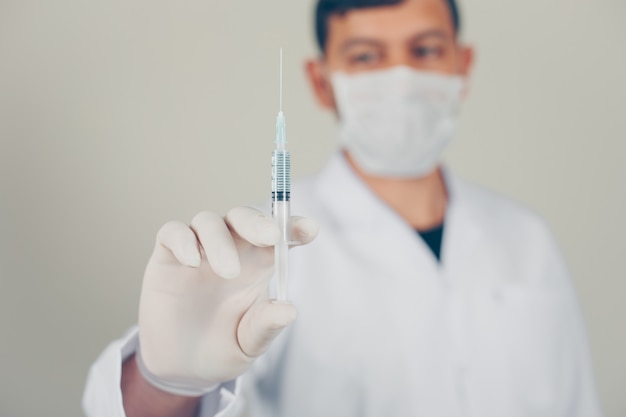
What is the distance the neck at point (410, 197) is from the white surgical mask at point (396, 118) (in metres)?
0.01

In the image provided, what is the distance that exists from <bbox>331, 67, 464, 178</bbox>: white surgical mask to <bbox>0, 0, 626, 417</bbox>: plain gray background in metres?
0.06

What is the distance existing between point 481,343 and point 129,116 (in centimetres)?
89

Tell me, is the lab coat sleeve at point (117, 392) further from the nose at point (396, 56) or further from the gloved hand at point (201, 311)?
the nose at point (396, 56)

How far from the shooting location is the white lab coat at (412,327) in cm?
132

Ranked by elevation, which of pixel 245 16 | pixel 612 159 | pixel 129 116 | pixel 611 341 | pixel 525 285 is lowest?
pixel 611 341

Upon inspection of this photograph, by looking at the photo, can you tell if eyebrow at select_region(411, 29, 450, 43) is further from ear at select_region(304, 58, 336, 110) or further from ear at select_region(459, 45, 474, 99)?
ear at select_region(304, 58, 336, 110)

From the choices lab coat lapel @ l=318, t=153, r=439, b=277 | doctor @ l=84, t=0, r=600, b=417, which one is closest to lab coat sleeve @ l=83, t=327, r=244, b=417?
doctor @ l=84, t=0, r=600, b=417

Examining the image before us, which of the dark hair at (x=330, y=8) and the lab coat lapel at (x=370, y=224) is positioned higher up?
the dark hair at (x=330, y=8)

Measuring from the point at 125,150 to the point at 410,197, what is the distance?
63cm

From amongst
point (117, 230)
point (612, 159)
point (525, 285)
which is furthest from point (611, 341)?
point (117, 230)

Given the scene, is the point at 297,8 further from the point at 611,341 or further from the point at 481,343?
the point at 611,341

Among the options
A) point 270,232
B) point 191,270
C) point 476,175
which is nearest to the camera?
point 270,232

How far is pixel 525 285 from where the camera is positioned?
1428 mm

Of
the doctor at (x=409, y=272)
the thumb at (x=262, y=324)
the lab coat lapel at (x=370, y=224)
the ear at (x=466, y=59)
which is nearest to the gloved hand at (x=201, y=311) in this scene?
the thumb at (x=262, y=324)
